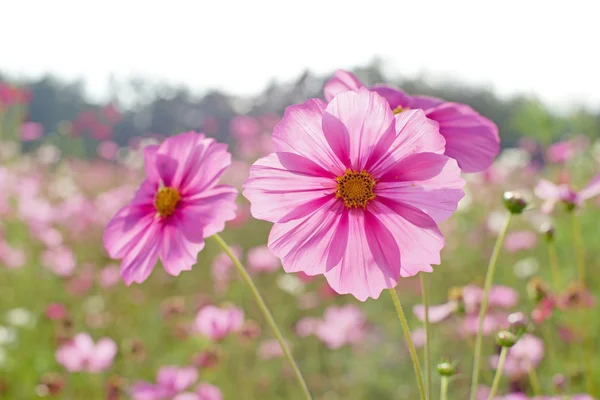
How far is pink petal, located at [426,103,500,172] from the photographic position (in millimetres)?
755

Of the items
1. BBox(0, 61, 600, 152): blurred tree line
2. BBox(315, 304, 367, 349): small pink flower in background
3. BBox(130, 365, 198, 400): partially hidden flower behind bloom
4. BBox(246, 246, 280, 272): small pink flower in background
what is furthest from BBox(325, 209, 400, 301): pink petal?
BBox(0, 61, 600, 152): blurred tree line

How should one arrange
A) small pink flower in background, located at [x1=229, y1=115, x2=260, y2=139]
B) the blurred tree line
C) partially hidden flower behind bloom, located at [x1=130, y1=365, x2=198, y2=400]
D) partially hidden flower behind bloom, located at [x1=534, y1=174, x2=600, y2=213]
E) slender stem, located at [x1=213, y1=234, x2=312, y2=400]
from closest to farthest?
slender stem, located at [x1=213, y1=234, x2=312, y2=400] → partially hidden flower behind bloom, located at [x1=534, y1=174, x2=600, y2=213] → partially hidden flower behind bloom, located at [x1=130, y1=365, x2=198, y2=400] → small pink flower in background, located at [x1=229, y1=115, x2=260, y2=139] → the blurred tree line

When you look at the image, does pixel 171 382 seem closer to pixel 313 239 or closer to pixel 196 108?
pixel 313 239

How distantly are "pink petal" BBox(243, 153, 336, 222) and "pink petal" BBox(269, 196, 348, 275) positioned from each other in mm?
16

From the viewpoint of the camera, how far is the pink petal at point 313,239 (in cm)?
65

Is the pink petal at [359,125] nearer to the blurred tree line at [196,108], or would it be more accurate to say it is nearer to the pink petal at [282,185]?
the pink petal at [282,185]

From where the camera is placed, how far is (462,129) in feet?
2.61

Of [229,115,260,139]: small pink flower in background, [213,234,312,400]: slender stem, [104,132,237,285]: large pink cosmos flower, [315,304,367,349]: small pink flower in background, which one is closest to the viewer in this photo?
[213,234,312,400]: slender stem

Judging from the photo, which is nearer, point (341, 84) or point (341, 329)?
point (341, 84)

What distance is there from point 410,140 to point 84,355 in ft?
4.48

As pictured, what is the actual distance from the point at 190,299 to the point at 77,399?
3.49ft

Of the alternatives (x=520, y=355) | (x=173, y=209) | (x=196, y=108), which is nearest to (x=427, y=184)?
(x=173, y=209)

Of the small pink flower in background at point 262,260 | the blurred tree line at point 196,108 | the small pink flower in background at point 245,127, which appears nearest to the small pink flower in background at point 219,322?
the small pink flower in background at point 262,260

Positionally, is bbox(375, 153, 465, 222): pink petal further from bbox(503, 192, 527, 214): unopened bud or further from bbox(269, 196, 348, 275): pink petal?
bbox(503, 192, 527, 214): unopened bud
